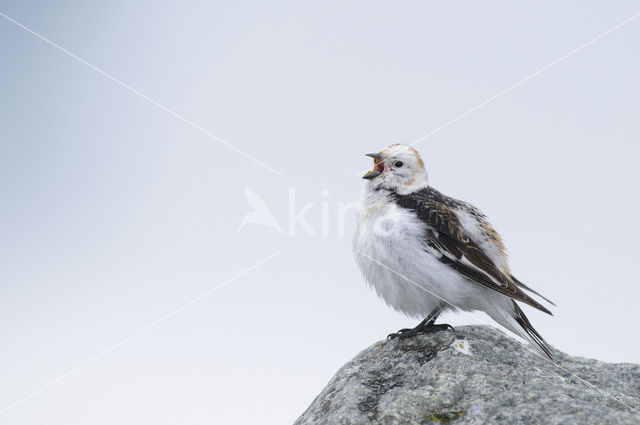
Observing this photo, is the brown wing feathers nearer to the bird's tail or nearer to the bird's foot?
the bird's tail

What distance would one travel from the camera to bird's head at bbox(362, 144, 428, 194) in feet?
18.9

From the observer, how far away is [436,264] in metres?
5.04

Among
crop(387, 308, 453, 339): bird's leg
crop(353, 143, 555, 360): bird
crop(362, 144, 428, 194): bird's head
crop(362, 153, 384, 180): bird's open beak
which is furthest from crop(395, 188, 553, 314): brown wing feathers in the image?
crop(387, 308, 453, 339): bird's leg

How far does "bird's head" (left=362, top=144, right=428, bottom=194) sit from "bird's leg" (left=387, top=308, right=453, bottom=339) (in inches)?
48.6

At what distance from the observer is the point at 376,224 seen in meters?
5.36

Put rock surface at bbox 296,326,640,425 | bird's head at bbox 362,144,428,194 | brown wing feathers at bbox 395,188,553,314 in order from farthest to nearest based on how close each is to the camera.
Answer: bird's head at bbox 362,144,428,194 < brown wing feathers at bbox 395,188,553,314 < rock surface at bbox 296,326,640,425

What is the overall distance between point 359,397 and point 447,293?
1296 mm

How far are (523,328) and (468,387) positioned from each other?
1.22 m

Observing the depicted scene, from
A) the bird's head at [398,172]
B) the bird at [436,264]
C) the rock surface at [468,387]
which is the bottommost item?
the rock surface at [468,387]

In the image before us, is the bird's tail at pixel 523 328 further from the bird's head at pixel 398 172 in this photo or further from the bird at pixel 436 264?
the bird's head at pixel 398 172

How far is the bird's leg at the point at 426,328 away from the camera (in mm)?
5055

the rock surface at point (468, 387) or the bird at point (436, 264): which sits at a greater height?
the bird at point (436, 264)

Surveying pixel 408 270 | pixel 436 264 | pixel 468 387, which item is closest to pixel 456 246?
pixel 436 264

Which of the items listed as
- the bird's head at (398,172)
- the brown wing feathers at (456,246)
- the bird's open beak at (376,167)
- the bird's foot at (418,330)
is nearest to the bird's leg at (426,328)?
the bird's foot at (418,330)
